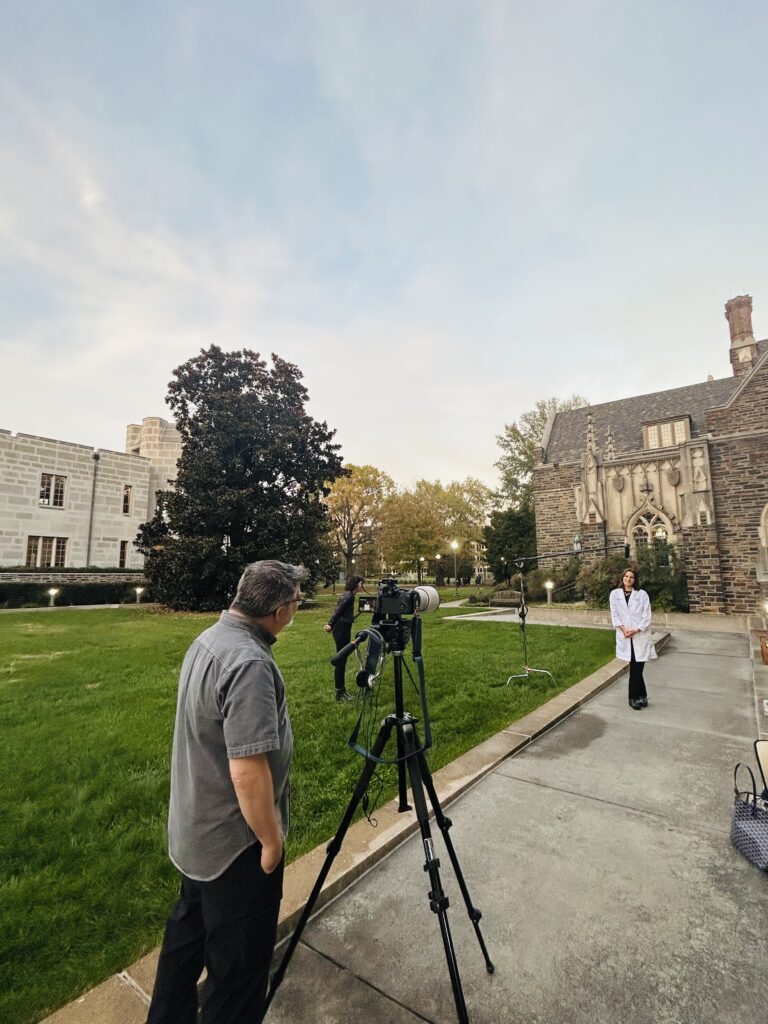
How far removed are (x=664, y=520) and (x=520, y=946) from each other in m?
22.3

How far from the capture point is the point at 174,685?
7617 mm

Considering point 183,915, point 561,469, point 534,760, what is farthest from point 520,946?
point 561,469

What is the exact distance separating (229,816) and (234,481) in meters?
20.9

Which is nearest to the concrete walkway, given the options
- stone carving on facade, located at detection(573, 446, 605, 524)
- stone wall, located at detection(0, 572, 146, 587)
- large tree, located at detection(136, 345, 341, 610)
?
large tree, located at detection(136, 345, 341, 610)

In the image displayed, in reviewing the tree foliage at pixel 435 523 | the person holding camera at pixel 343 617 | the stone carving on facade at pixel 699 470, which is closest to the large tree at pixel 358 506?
the tree foliage at pixel 435 523

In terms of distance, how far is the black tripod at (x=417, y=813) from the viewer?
6.45 feet

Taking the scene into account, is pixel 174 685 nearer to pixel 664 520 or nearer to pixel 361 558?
pixel 664 520

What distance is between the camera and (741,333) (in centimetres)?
2469

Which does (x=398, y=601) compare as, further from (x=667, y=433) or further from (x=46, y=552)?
(x=46, y=552)

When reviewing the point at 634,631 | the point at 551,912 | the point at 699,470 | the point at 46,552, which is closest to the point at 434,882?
the point at 551,912

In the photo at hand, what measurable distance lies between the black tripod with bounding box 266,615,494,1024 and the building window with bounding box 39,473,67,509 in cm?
2868

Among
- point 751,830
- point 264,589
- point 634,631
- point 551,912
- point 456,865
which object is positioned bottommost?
point 551,912

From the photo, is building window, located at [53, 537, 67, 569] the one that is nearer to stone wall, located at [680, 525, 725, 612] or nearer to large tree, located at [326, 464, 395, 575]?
large tree, located at [326, 464, 395, 575]

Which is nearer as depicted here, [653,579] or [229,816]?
[229,816]
